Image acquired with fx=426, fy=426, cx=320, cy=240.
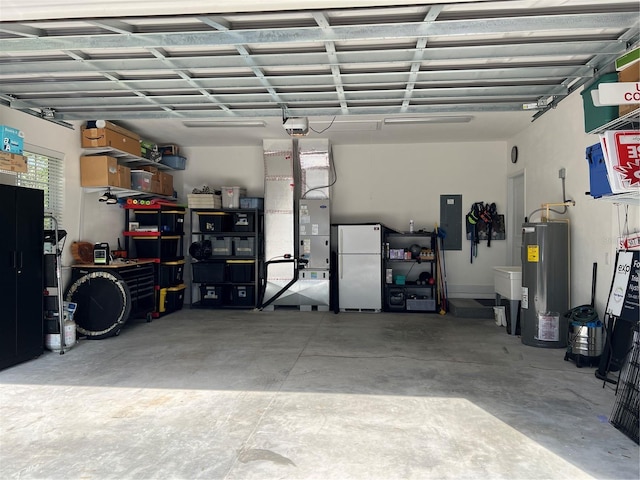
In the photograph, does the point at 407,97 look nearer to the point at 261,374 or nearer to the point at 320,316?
the point at 261,374

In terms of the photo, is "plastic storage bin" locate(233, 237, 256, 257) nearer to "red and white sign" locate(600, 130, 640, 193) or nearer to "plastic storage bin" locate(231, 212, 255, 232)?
"plastic storage bin" locate(231, 212, 255, 232)

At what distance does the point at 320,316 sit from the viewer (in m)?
7.31

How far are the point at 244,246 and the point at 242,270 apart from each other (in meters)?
0.44

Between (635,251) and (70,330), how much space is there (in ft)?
20.2

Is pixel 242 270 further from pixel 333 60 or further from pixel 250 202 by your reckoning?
pixel 333 60

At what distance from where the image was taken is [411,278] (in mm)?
8180

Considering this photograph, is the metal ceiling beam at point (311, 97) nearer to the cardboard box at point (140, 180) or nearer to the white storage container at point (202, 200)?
the cardboard box at point (140, 180)

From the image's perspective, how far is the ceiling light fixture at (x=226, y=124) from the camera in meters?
6.77

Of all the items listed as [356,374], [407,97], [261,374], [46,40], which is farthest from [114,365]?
[407,97]

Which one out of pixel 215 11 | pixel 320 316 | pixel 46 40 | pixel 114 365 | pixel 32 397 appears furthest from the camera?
pixel 320 316

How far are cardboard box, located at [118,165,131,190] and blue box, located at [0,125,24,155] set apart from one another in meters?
1.74

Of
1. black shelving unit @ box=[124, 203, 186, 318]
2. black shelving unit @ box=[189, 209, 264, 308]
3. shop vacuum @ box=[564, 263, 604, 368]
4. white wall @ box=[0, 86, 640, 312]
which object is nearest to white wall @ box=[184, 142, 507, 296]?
white wall @ box=[0, 86, 640, 312]

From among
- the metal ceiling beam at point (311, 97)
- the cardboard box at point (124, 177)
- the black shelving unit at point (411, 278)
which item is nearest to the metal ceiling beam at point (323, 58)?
the metal ceiling beam at point (311, 97)

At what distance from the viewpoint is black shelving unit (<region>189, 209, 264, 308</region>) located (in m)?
7.81
